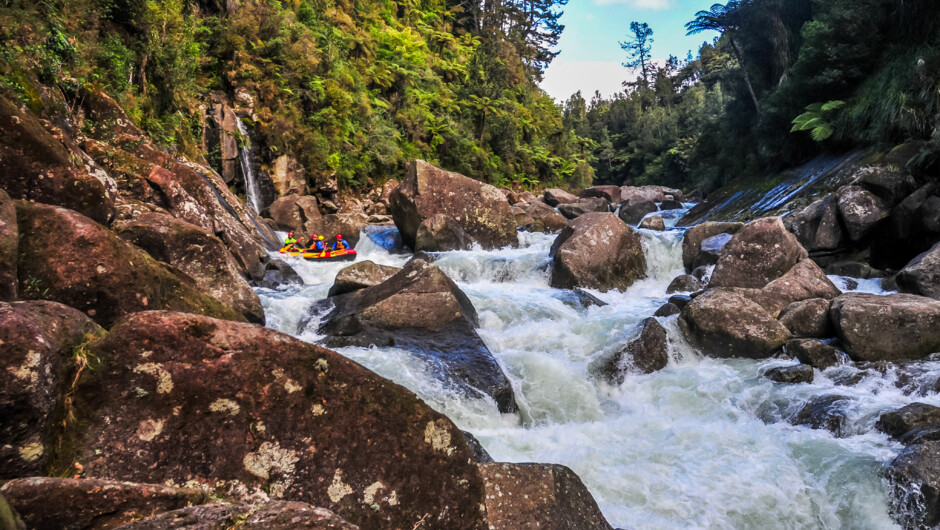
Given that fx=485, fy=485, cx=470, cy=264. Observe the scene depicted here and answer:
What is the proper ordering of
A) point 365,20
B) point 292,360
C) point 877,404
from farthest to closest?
point 365,20 → point 877,404 → point 292,360

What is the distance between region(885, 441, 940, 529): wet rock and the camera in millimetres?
3600

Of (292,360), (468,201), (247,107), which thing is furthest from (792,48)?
(292,360)

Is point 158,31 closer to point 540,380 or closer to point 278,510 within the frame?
point 540,380

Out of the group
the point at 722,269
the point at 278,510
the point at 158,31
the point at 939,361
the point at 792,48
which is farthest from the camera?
the point at 792,48

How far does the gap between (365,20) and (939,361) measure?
2672 cm

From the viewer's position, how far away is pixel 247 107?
16.7m

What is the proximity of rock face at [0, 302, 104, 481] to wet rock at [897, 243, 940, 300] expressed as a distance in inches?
419

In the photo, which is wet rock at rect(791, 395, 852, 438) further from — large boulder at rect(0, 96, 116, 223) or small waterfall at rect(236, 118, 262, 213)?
small waterfall at rect(236, 118, 262, 213)

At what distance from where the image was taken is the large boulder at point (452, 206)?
14289mm

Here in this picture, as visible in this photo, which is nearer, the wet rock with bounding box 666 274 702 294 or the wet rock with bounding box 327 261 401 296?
the wet rock with bounding box 327 261 401 296

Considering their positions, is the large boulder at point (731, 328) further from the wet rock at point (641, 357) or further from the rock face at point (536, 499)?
the rock face at point (536, 499)

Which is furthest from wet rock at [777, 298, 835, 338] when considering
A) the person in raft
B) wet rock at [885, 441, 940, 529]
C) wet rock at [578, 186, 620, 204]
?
wet rock at [578, 186, 620, 204]

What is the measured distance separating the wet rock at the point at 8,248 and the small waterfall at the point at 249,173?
1335 cm

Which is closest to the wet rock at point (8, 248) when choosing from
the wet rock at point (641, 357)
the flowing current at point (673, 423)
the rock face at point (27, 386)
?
the rock face at point (27, 386)
